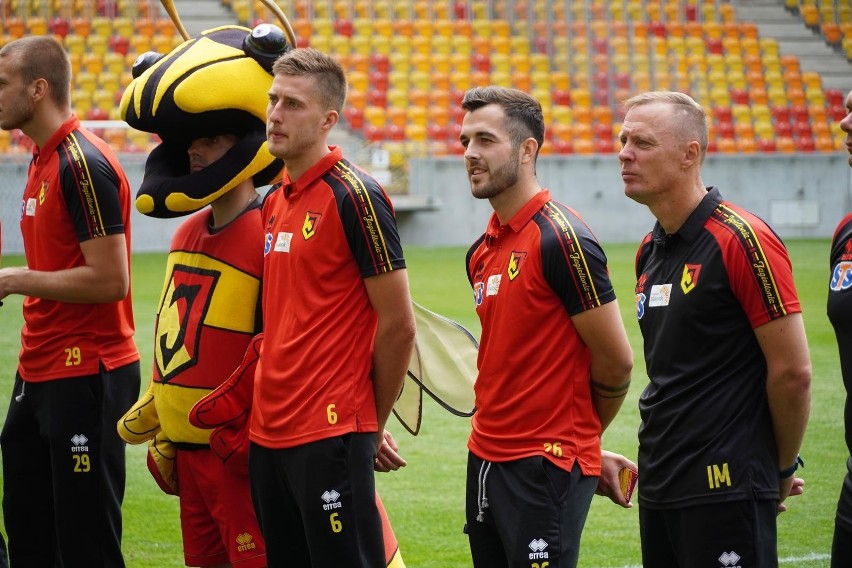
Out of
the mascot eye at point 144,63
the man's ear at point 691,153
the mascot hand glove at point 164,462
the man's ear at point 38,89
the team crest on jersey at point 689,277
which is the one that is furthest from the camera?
the man's ear at point 38,89

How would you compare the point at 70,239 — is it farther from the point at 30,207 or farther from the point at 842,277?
the point at 842,277

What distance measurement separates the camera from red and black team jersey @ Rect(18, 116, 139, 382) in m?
4.36

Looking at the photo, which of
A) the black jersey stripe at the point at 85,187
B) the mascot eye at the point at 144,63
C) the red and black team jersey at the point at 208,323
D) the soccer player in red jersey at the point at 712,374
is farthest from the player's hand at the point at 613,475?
the mascot eye at the point at 144,63

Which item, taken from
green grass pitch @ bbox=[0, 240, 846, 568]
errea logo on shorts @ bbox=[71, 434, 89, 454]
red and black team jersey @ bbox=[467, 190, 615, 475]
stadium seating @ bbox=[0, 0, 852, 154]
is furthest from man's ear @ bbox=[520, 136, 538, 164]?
stadium seating @ bbox=[0, 0, 852, 154]

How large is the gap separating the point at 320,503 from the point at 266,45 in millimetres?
1641

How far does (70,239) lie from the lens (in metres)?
4.43

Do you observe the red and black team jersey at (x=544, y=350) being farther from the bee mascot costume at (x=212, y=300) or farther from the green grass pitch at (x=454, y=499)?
the green grass pitch at (x=454, y=499)

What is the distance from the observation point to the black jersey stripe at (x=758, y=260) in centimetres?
313

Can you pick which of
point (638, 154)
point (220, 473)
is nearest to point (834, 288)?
point (638, 154)

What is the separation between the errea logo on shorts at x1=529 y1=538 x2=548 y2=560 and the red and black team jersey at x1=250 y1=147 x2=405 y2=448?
619mm

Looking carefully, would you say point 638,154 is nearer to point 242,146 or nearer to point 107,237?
point 242,146

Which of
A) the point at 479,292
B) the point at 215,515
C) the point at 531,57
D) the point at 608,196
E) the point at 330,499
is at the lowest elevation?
the point at 608,196

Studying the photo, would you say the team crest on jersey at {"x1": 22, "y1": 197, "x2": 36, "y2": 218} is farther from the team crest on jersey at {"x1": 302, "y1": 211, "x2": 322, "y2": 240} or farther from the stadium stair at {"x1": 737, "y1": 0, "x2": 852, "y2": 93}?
the stadium stair at {"x1": 737, "y1": 0, "x2": 852, "y2": 93}

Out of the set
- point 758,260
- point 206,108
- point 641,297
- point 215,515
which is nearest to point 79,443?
point 215,515
